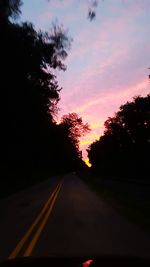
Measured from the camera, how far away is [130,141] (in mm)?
113750

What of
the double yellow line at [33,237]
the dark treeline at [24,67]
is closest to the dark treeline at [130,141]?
the dark treeline at [24,67]

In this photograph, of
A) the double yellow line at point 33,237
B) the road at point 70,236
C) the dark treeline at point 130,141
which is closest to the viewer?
the double yellow line at point 33,237

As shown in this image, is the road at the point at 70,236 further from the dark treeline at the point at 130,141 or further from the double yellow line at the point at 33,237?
the dark treeline at the point at 130,141

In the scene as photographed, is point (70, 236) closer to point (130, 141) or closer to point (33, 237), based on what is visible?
point (33, 237)

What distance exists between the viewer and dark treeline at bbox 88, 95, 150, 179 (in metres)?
102

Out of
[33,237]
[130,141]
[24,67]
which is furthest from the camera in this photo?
[130,141]

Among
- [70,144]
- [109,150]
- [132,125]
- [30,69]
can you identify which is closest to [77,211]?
[30,69]

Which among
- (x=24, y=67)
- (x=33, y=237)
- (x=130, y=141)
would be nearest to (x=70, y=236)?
(x=33, y=237)

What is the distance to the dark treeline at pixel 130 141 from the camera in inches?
4018

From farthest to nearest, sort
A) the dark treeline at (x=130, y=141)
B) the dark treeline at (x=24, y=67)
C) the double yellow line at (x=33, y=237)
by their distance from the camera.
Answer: the dark treeline at (x=130, y=141)
the dark treeline at (x=24, y=67)
the double yellow line at (x=33, y=237)

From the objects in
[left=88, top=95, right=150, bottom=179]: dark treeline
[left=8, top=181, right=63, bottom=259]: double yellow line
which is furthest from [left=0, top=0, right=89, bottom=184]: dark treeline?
[left=88, top=95, right=150, bottom=179]: dark treeline

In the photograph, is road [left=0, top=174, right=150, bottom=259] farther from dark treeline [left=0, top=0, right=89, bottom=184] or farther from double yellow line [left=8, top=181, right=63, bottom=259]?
dark treeline [left=0, top=0, right=89, bottom=184]

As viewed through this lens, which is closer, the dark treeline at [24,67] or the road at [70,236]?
the road at [70,236]

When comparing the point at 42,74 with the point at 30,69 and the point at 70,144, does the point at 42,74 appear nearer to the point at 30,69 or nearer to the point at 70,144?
the point at 30,69
